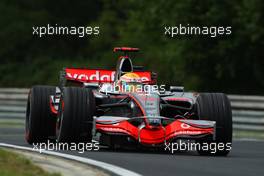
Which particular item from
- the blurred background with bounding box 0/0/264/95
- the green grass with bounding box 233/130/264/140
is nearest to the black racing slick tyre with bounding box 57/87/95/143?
the green grass with bounding box 233/130/264/140

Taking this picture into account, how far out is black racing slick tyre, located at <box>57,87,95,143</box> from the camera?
1342 cm

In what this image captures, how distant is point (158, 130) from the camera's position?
1338 centimetres

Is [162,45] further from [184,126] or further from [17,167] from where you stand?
[17,167]

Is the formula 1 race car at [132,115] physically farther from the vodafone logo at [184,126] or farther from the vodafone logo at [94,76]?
the vodafone logo at [94,76]

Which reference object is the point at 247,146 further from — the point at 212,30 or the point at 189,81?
the point at 189,81

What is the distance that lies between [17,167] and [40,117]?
5004 millimetres

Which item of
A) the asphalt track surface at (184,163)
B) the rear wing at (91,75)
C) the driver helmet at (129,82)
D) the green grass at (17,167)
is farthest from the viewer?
the rear wing at (91,75)

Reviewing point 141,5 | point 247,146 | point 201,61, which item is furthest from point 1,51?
point 247,146

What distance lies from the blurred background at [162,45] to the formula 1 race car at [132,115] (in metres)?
13.4

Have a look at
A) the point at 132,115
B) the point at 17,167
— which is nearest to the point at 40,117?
the point at 132,115

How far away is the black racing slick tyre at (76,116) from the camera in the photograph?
44.0ft

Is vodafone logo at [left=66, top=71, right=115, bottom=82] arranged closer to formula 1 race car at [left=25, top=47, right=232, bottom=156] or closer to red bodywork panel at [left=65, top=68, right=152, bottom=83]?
red bodywork panel at [left=65, top=68, right=152, bottom=83]

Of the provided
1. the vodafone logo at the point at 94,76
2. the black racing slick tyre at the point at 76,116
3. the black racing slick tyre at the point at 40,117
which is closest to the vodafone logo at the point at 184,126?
the black racing slick tyre at the point at 76,116

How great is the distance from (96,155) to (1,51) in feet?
102
